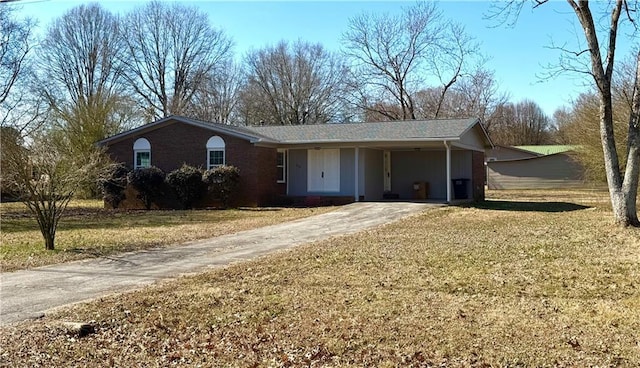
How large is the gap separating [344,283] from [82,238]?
300 inches

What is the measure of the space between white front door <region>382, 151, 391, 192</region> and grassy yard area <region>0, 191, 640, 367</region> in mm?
14863

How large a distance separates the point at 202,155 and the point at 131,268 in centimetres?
1381

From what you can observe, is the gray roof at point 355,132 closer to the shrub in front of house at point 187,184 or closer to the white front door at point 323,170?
the white front door at point 323,170

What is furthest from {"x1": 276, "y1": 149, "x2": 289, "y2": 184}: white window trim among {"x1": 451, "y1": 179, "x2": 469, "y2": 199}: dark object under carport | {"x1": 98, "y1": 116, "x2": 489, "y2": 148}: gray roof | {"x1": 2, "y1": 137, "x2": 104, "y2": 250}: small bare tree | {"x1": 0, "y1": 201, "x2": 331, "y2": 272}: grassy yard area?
{"x1": 2, "y1": 137, "x2": 104, "y2": 250}: small bare tree

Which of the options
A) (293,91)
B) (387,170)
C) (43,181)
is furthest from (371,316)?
(293,91)

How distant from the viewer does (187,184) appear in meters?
21.0

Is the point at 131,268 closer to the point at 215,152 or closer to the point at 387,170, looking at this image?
the point at 215,152

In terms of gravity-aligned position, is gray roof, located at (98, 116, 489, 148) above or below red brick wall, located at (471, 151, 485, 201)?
above

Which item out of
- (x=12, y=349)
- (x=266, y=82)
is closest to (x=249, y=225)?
(x=12, y=349)

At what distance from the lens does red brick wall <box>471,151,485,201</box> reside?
23.7 m

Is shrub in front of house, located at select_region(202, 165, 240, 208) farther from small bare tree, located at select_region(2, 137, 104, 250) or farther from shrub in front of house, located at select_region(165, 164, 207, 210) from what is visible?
small bare tree, located at select_region(2, 137, 104, 250)

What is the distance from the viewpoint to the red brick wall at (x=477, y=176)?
2373 centimetres

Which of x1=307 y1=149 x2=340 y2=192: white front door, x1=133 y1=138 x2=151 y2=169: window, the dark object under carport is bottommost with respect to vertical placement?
the dark object under carport

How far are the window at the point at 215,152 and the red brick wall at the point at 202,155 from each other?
174 millimetres
